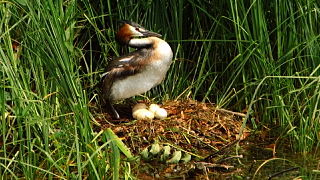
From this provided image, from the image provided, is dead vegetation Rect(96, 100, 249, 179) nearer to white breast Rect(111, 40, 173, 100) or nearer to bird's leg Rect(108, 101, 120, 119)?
bird's leg Rect(108, 101, 120, 119)

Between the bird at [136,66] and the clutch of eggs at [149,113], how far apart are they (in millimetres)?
146

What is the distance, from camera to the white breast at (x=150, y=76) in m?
6.72

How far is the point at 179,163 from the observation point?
598 centimetres

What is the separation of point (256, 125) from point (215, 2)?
3.71ft

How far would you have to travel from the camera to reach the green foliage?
5.11 m

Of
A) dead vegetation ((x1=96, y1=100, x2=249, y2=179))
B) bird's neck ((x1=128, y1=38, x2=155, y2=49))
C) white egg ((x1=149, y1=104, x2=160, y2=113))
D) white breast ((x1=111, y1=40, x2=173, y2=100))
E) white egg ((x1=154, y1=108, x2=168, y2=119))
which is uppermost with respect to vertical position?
bird's neck ((x1=128, y1=38, x2=155, y2=49))

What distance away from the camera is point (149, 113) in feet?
21.8

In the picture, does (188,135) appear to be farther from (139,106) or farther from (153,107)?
(139,106)

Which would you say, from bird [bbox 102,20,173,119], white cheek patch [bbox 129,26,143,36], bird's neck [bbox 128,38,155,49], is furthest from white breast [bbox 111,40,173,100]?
white cheek patch [bbox 129,26,143,36]

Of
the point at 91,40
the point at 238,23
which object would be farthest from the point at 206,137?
the point at 91,40

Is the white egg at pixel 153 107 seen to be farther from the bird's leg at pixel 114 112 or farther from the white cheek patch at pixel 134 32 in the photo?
the white cheek patch at pixel 134 32

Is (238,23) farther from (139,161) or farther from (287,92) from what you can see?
(139,161)

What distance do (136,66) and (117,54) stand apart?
1.81ft

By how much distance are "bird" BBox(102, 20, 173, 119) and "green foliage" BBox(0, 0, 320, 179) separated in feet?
0.72
